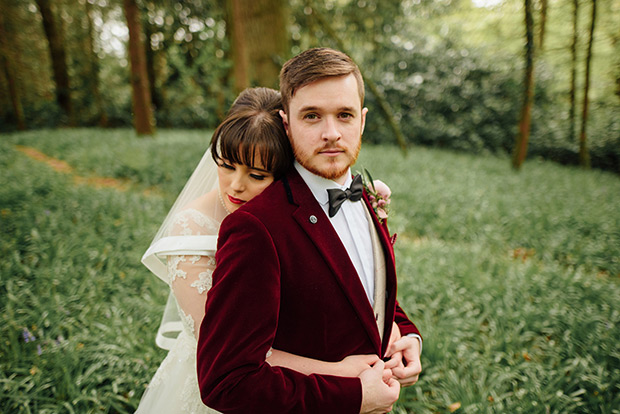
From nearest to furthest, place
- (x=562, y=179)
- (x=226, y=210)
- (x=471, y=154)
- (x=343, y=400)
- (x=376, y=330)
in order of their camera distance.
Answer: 1. (x=343, y=400)
2. (x=376, y=330)
3. (x=226, y=210)
4. (x=562, y=179)
5. (x=471, y=154)

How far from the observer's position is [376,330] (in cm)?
142

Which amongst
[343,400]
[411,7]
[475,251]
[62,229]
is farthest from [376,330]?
[411,7]

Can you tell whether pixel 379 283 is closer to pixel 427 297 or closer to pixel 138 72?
pixel 427 297

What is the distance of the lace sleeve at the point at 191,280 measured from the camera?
1.52 meters

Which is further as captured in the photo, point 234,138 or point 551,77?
point 551,77

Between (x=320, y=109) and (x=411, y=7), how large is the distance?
1545cm

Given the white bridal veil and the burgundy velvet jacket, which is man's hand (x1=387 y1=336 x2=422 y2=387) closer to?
the burgundy velvet jacket

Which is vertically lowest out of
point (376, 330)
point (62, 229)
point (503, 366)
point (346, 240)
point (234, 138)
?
point (503, 366)

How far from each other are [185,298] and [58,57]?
851 inches

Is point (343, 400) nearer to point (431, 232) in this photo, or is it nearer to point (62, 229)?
point (62, 229)

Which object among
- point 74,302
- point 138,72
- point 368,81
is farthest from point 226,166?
point 138,72

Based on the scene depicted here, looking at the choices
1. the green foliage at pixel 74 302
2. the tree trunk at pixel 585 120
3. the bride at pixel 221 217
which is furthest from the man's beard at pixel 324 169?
the tree trunk at pixel 585 120

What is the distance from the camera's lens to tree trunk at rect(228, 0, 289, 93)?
15.5 ft

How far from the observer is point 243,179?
5.15 ft
